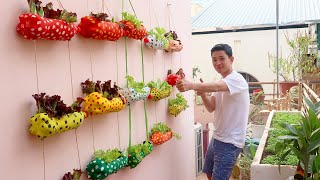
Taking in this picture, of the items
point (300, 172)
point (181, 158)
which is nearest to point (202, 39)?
point (181, 158)

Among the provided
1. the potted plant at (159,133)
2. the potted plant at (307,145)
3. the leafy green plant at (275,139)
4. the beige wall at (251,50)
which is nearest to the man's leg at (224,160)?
the leafy green plant at (275,139)

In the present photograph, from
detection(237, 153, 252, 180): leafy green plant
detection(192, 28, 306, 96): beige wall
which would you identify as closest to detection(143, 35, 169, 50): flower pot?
detection(237, 153, 252, 180): leafy green plant

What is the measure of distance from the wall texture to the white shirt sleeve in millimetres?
510

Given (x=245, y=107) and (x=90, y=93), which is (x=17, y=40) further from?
(x=245, y=107)

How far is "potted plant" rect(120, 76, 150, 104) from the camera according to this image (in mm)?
1995

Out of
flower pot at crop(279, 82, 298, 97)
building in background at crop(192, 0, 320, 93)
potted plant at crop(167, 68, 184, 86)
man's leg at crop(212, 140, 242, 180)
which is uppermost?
building in background at crop(192, 0, 320, 93)

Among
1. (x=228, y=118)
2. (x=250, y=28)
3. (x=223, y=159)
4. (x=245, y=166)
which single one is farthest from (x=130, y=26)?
(x=250, y=28)

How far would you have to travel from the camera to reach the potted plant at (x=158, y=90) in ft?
7.75

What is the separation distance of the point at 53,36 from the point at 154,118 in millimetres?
1319

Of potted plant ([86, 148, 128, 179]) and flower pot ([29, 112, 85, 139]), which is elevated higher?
flower pot ([29, 112, 85, 139])

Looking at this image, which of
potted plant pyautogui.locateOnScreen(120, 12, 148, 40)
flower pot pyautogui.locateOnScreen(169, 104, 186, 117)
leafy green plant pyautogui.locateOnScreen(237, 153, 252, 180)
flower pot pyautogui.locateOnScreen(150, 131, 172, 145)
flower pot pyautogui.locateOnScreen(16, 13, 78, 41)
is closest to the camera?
flower pot pyautogui.locateOnScreen(16, 13, 78, 41)

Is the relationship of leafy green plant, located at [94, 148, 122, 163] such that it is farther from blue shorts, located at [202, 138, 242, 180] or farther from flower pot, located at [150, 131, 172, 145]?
blue shorts, located at [202, 138, 242, 180]

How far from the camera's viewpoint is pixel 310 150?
5.54 feet

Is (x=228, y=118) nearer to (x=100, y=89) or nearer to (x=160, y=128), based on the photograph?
(x=160, y=128)
